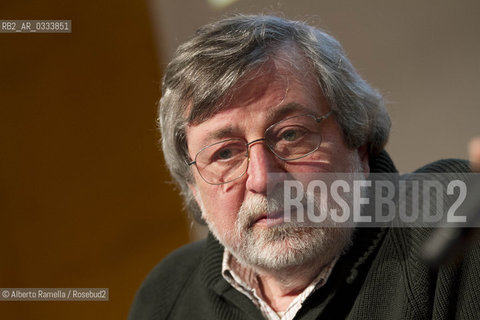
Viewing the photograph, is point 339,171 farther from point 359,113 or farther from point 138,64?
point 138,64

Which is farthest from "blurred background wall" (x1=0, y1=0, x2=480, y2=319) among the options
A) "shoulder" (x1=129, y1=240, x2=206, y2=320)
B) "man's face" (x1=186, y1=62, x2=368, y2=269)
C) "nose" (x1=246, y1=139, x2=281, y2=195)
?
"nose" (x1=246, y1=139, x2=281, y2=195)

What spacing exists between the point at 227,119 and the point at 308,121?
183 millimetres

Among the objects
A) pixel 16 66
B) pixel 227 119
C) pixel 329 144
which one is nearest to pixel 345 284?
pixel 329 144

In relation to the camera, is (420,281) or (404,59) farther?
(404,59)

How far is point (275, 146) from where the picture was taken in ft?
4.18

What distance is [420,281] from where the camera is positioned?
1190 mm

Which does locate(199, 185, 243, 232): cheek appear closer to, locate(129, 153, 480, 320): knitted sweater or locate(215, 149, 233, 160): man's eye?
locate(215, 149, 233, 160): man's eye

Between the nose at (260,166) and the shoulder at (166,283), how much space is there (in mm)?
504

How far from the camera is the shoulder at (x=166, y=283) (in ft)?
5.25

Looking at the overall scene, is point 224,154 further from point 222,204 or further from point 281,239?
point 281,239

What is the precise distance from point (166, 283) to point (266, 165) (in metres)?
0.60

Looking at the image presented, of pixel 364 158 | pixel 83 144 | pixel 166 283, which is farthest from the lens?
pixel 83 144

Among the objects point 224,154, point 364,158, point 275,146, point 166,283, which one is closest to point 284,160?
point 275,146

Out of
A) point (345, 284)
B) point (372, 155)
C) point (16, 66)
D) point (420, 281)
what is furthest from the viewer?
point (16, 66)
